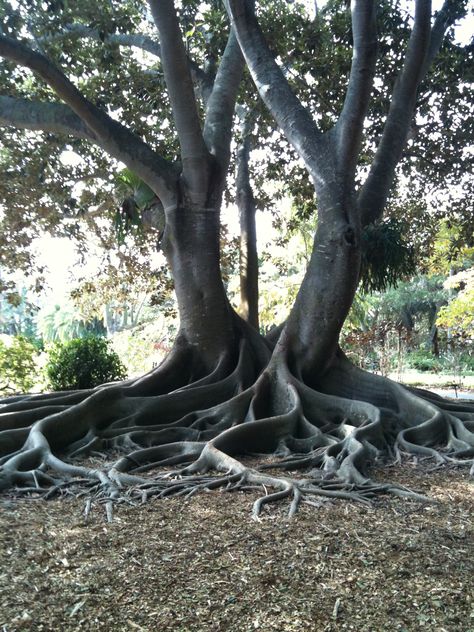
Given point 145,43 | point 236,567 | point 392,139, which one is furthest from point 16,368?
point 236,567

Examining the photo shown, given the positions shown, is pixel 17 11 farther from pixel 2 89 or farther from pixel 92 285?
pixel 92 285

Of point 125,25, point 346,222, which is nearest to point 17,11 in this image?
point 125,25

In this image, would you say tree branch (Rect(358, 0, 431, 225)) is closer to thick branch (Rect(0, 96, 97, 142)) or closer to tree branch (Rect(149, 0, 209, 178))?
tree branch (Rect(149, 0, 209, 178))

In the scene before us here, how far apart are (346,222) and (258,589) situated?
519 centimetres

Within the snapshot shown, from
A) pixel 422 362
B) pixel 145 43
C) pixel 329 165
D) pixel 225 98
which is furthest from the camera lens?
pixel 422 362

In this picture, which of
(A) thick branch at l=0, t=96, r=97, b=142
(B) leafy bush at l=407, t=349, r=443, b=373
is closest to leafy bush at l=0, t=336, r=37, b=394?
(A) thick branch at l=0, t=96, r=97, b=142

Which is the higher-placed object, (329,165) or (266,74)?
(266,74)

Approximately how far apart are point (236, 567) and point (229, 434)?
2.65 m

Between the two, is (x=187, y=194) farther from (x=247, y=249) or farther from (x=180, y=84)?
(x=247, y=249)

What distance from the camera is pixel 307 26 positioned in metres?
9.54

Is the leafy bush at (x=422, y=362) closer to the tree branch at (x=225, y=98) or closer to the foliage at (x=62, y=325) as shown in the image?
the tree branch at (x=225, y=98)

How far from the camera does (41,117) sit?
27.0ft

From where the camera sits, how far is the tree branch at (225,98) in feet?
29.6

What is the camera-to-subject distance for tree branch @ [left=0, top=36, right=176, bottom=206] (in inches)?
291
